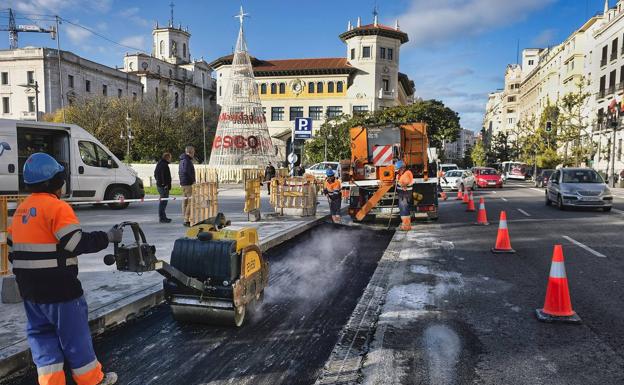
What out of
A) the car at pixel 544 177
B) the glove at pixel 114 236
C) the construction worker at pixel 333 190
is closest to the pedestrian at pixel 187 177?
the construction worker at pixel 333 190

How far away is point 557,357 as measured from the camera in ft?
12.9

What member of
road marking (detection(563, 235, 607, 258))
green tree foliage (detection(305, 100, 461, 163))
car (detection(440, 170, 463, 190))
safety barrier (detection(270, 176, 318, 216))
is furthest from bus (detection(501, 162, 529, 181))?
road marking (detection(563, 235, 607, 258))

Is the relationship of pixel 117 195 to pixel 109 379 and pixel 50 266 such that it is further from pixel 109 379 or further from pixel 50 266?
pixel 50 266

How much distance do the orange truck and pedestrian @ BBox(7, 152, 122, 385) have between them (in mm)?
9776

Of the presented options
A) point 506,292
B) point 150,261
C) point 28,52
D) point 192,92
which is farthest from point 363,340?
point 192,92

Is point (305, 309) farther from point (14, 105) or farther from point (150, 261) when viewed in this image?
point (14, 105)

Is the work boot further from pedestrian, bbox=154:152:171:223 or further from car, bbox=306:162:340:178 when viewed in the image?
car, bbox=306:162:340:178

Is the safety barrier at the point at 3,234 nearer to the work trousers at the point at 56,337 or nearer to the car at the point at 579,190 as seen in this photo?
the work trousers at the point at 56,337

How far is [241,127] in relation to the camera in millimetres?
32219

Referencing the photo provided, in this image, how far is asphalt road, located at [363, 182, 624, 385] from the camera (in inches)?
143

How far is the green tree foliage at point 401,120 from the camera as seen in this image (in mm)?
47875

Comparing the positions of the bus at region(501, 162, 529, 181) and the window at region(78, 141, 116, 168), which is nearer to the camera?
the window at region(78, 141, 116, 168)

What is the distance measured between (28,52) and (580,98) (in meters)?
62.1

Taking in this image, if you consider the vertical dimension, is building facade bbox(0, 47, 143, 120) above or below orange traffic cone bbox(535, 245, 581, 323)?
above
